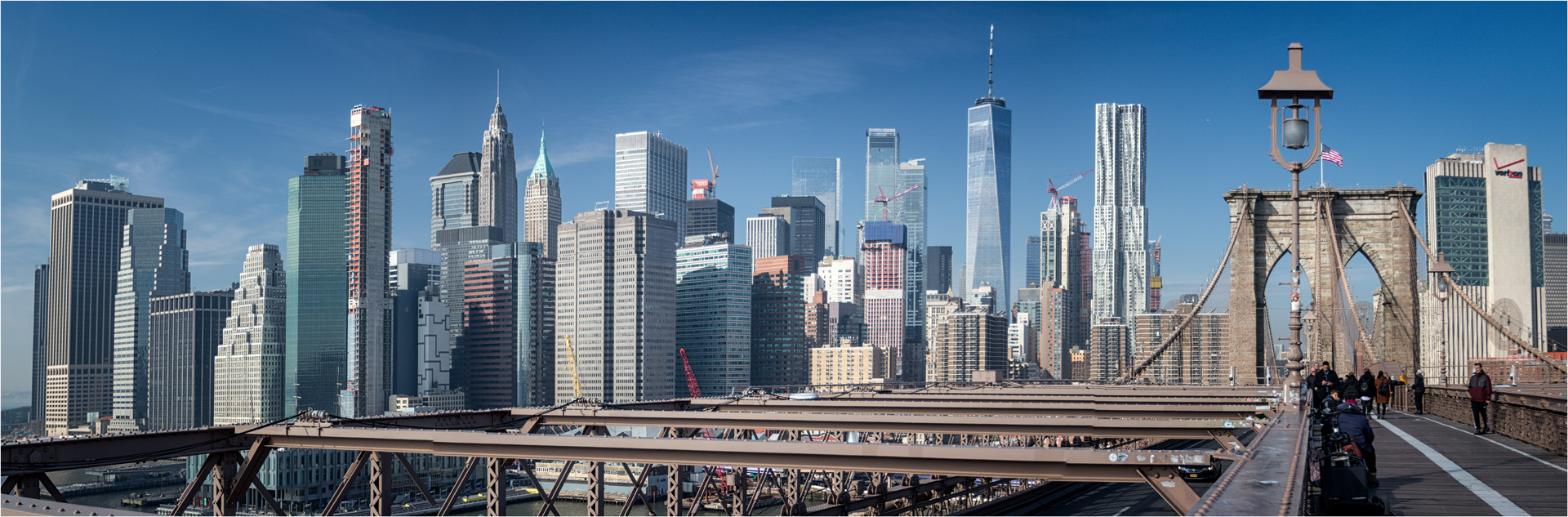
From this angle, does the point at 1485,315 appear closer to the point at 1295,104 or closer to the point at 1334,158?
the point at 1334,158

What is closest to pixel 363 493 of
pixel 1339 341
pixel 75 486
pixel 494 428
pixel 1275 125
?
pixel 75 486

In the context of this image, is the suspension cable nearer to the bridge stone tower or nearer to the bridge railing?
the bridge stone tower

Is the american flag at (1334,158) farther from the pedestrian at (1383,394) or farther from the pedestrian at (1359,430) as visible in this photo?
the pedestrian at (1359,430)

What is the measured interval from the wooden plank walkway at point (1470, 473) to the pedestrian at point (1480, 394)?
19.7 inches

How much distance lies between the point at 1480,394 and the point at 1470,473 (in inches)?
399

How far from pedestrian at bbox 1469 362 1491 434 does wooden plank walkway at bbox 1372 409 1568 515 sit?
1.64 feet

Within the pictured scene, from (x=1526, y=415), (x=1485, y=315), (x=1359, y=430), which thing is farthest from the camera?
(x=1485, y=315)

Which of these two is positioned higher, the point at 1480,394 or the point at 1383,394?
the point at 1480,394

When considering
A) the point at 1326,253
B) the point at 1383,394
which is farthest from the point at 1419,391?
the point at 1326,253

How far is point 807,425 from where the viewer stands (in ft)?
80.3

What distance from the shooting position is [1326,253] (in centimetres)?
5875

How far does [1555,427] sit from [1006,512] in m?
11.5

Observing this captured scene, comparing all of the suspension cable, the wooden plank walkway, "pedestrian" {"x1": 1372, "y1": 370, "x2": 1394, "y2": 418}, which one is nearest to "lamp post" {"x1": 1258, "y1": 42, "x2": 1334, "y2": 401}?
the wooden plank walkway

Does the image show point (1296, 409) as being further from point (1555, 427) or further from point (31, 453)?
point (31, 453)
